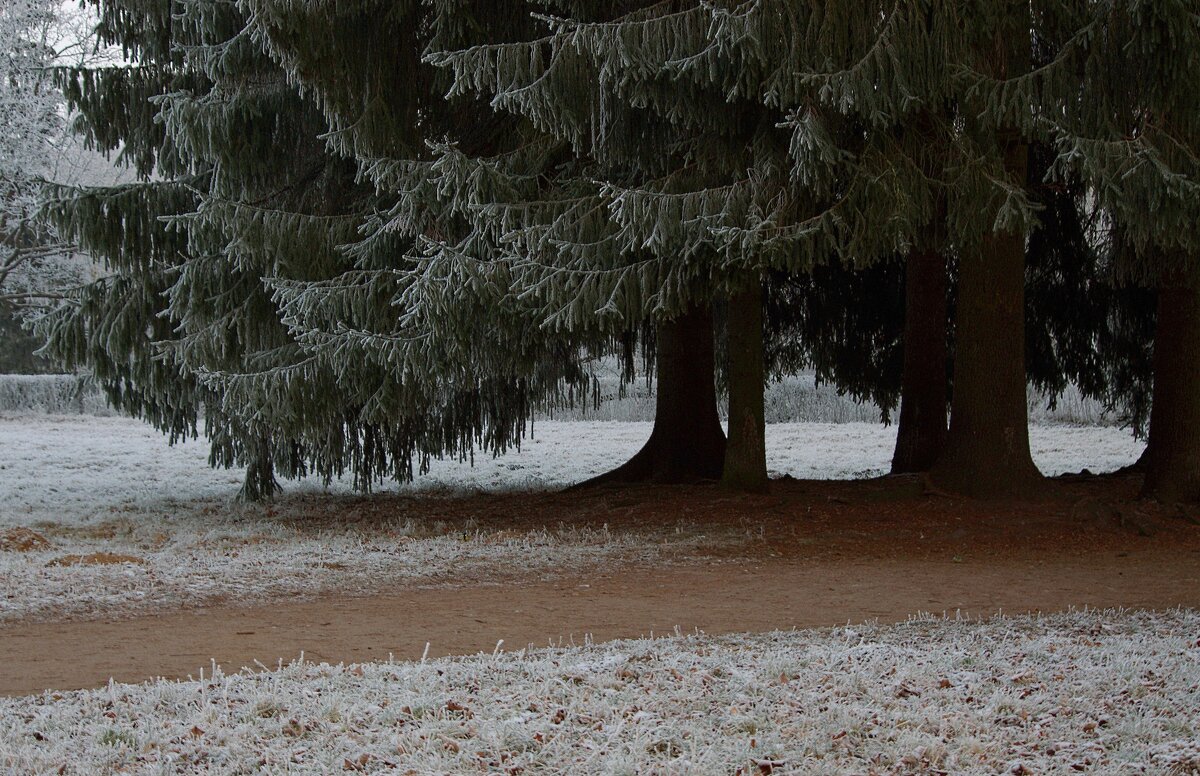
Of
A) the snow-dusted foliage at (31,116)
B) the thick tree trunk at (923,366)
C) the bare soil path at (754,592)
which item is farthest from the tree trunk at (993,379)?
the snow-dusted foliage at (31,116)

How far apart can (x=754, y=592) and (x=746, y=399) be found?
416 cm

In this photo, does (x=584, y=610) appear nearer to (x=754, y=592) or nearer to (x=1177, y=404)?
(x=754, y=592)

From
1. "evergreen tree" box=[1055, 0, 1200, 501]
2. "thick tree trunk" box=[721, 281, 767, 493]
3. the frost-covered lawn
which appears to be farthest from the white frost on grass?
"thick tree trunk" box=[721, 281, 767, 493]

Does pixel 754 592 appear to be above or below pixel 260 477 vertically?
below

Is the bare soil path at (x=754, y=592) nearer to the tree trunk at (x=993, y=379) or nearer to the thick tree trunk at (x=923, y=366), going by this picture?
the tree trunk at (x=993, y=379)

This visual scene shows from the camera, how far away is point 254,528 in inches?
472

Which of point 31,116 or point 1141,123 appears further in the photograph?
point 31,116

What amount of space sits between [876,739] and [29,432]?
80.0 ft

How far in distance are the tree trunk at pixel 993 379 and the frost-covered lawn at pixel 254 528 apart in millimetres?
3129

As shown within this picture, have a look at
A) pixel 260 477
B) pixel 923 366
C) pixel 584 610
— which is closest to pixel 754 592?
pixel 584 610

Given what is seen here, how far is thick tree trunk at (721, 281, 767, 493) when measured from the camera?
450 inches

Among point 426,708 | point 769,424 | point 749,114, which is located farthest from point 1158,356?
point 769,424

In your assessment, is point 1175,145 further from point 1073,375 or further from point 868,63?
point 1073,375

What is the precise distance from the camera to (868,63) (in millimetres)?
7867
